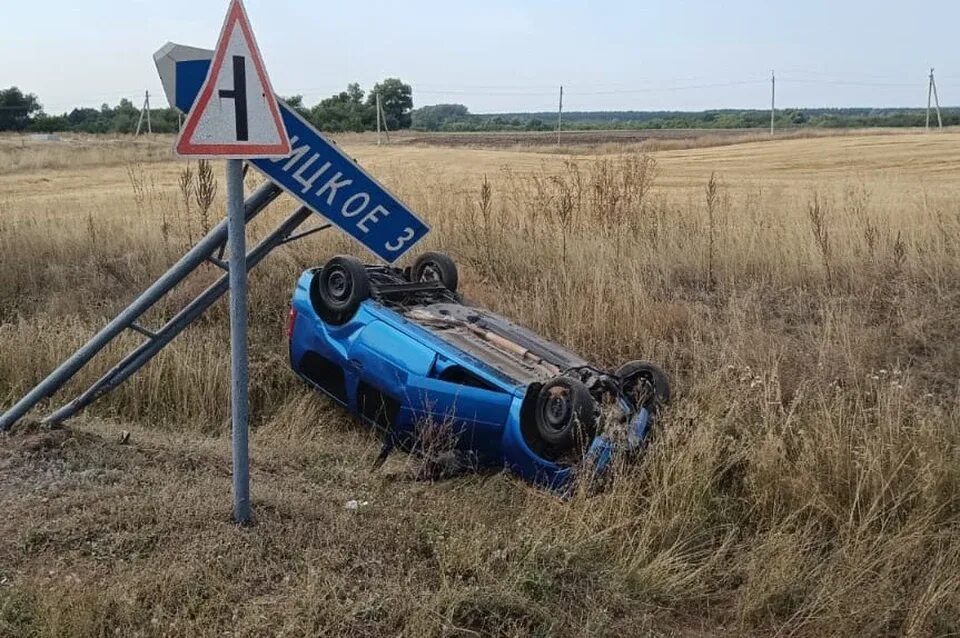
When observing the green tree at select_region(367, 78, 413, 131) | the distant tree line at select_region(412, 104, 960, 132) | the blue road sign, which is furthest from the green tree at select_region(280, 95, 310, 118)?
the distant tree line at select_region(412, 104, 960, 132)

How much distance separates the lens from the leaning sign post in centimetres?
330

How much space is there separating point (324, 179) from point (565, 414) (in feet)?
5.57

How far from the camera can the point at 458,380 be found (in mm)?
5074

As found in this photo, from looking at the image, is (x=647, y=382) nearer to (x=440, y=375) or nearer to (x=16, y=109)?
(x=440, y=375)

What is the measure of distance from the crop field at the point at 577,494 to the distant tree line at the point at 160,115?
188 feet

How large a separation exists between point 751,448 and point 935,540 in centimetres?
96

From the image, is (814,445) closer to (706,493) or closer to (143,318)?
(706,493)

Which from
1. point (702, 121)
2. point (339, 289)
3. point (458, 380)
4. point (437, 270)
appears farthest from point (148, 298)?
point (702, 121)

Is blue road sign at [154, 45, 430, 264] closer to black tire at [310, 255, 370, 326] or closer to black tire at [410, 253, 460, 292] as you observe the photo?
black tire at [310, 255, 370, 326]

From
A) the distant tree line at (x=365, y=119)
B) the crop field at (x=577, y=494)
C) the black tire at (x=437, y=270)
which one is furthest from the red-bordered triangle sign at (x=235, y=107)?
the distant tree line at (x=365, y=119)

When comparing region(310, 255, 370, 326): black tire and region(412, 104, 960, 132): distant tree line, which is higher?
region(412, 104, 960, 132): distant tree line

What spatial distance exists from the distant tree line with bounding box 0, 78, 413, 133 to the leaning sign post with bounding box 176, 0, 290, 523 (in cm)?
6155

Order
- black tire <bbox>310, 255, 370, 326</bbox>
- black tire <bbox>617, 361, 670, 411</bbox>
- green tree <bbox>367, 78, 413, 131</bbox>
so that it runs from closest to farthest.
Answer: black tire <bbox>617, 361, 670, 411</bbox> < black tire <bbox>310, 255, 370, 326</bbox> < green tree <bbox>367, 78, 413, 131</bbox>

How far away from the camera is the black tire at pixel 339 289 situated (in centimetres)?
576
